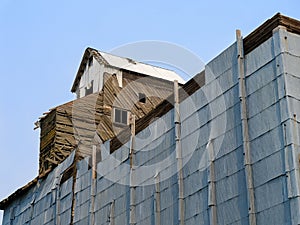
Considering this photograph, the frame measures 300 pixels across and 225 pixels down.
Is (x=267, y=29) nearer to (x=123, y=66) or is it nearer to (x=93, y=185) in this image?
(x=93, y=185)

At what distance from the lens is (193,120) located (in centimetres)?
2600

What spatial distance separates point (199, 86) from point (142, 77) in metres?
20.4

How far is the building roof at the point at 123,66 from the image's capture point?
1850 inches

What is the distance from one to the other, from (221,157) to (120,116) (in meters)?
19.2

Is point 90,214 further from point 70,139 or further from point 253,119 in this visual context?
point 253,119

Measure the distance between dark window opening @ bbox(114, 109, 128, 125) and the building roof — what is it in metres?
5.15

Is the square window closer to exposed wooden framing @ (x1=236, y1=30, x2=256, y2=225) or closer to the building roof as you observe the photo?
the building roof

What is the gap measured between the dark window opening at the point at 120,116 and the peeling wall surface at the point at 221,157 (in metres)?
8.48

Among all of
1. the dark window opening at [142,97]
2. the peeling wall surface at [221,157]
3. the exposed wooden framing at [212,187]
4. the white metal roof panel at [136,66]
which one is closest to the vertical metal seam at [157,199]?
the peeling wall surface at [221,157]

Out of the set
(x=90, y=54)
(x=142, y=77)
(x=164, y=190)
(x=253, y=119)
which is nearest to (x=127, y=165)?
(x=164, y=190)

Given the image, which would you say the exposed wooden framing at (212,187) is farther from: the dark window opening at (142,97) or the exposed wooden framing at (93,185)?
the dark window opening at (142,97)

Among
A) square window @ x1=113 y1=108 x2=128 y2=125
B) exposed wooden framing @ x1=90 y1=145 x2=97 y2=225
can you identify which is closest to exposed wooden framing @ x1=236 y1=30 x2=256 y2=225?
exposed wooden framing @ x1=90 y1=145 x2=97 y2=225

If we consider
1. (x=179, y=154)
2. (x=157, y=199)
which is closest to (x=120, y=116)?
(x=157, y=199)

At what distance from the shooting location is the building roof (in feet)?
154
